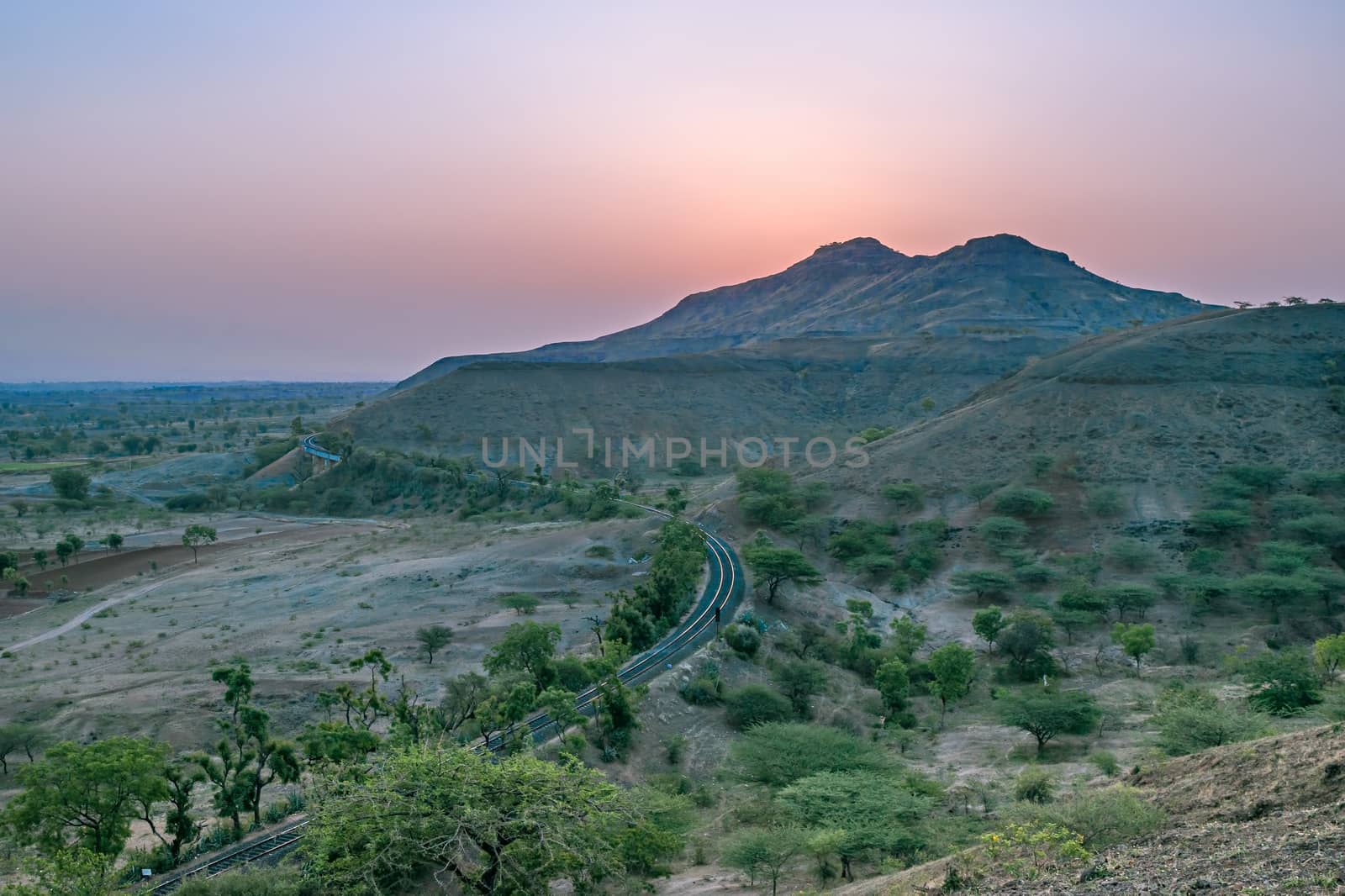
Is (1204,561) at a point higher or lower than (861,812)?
higher

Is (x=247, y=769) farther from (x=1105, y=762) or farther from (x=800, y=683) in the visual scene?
(x=1105, y=762)

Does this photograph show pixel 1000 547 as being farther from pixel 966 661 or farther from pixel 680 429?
pixel 680 429

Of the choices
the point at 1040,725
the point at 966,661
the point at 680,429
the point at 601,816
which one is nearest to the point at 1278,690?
the point at 1040,725

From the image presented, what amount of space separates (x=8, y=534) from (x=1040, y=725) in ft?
324

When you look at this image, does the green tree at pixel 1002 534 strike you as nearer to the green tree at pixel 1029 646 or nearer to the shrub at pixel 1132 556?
the shrub at pixel 1132 556

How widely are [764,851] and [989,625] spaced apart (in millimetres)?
31433

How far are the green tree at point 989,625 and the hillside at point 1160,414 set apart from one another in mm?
24674

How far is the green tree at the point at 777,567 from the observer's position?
5512cm

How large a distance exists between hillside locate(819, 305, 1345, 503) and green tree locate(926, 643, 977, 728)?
109 ft

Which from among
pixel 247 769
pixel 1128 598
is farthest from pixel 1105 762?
pixel 247 769

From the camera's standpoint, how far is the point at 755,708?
37.7m

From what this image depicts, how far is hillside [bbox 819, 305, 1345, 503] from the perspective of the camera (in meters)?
70.1

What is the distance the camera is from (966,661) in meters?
41.6

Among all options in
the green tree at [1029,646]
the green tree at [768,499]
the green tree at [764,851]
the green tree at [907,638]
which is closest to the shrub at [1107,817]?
the green tree at [764,851]
